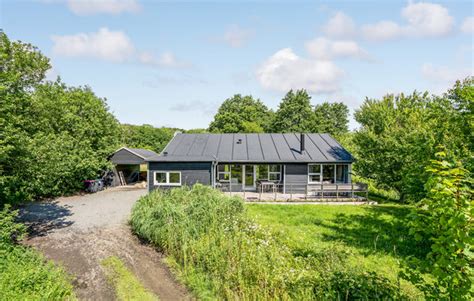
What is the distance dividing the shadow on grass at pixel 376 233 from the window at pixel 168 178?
9113mm

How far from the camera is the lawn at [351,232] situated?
23.9ft

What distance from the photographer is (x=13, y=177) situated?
927 centimetres

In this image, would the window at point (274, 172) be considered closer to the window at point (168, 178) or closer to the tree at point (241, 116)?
the window at point (168, 178)

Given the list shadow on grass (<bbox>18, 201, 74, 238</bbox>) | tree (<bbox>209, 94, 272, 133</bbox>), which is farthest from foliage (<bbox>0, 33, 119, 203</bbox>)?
tree (<bbox>209, 94, 272, 133</bbox>)

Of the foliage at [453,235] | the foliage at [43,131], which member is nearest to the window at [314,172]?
the foliage at [43,131]

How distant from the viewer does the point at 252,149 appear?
18719mm

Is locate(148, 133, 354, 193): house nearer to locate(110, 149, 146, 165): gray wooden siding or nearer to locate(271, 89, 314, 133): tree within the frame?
locate(110, 149, 146, 165): gray wooden siding

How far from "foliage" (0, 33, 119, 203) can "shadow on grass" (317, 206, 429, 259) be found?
10.6 m

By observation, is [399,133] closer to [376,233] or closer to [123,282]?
[376,233]

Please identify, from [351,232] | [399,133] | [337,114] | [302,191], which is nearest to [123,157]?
[302,191]

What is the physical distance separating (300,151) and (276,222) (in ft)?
27.3

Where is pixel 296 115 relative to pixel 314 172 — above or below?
above

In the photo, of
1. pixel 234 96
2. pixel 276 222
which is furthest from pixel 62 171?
pixel 234 96

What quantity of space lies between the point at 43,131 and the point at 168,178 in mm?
6817
